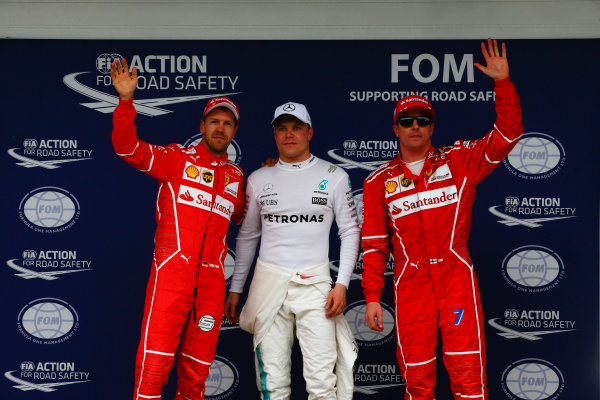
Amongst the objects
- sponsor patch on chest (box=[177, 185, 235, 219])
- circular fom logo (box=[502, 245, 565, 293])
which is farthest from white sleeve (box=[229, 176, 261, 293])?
circular fom logo (box=[502, 245, 565, 293])

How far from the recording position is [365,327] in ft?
12.3

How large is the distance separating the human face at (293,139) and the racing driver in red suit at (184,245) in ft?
0.84

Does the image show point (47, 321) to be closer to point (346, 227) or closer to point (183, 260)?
point (183, 260)

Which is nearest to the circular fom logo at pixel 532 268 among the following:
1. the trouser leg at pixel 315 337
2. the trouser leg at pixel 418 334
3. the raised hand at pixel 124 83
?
the trouser leg at pixel 418 334

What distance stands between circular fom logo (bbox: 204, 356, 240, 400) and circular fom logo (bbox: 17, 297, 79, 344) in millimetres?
840

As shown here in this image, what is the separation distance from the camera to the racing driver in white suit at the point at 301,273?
2.84 meters

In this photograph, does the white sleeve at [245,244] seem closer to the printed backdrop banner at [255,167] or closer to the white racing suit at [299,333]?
the white racing suit at [299,333]

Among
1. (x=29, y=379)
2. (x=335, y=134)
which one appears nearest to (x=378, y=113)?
(x=335, y=134)

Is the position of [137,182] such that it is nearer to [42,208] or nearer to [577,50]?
[42,208]

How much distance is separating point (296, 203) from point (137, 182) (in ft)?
4.19

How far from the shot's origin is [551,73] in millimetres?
3666

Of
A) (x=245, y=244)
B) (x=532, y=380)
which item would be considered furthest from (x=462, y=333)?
(x=532, y=380)

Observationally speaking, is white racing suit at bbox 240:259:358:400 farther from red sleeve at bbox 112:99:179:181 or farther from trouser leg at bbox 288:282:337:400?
red sleeve at bbox 112:99:179:181

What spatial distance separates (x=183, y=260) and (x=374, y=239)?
2.81ft
